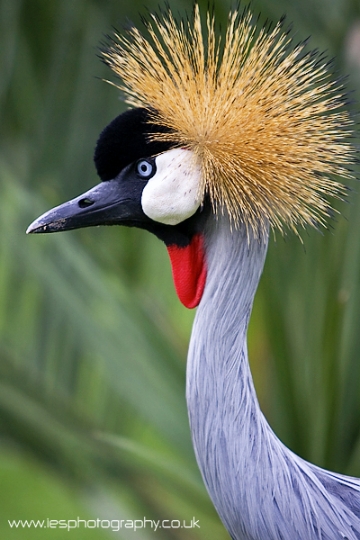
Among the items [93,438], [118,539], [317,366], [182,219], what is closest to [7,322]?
[93,438]

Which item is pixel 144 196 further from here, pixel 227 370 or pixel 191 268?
pixel 227 370

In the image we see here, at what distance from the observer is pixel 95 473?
1769mm

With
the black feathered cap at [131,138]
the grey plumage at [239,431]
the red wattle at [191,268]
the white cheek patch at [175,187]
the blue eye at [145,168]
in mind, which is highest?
the black feathered cap at [131,138]

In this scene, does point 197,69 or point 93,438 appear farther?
point 93,438

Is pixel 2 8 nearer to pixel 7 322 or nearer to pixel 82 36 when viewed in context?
pixel 82 36

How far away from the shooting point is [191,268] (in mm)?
925

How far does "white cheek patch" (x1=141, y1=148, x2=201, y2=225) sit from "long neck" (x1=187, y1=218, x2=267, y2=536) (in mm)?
49

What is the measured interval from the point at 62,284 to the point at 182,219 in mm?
834

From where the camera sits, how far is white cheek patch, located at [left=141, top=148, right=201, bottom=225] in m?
0.86

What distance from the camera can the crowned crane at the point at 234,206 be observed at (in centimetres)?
86

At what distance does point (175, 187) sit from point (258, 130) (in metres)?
0.12

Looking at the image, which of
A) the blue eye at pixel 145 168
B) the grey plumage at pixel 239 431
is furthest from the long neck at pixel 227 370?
the blue eye at pixel 145 168

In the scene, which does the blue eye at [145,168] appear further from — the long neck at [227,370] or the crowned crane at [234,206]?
the long neck at [227,370]

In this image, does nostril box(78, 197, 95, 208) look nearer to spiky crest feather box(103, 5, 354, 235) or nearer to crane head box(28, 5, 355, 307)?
crane head box(28, 5, 355, 307)
